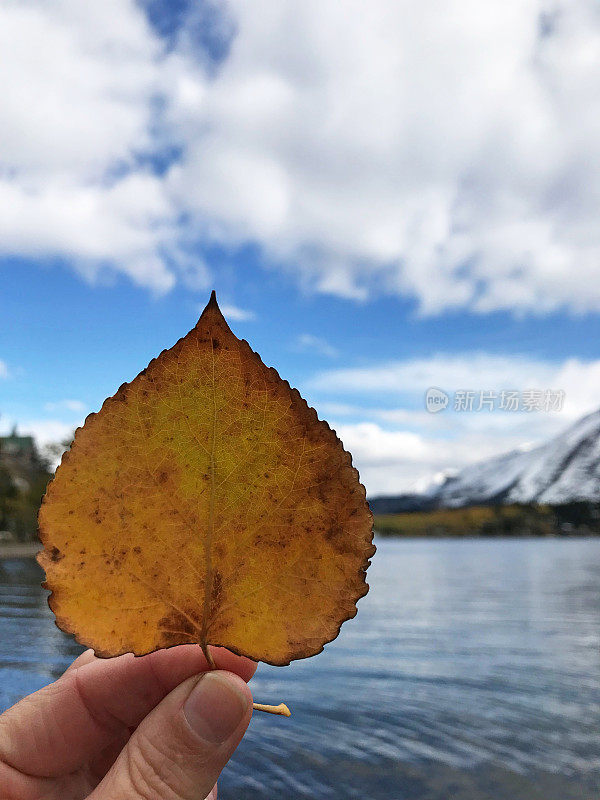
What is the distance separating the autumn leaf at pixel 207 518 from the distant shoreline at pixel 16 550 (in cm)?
6615

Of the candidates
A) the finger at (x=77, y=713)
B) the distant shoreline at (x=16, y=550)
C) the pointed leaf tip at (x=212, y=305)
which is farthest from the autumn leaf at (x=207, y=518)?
the distant shoreline at (x=16, y=550)

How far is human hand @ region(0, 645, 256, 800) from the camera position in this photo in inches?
73.7

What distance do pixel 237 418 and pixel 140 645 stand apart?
24.4 inches

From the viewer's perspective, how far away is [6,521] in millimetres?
72562

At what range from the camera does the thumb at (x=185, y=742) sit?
1.83m

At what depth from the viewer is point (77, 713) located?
7.92ft

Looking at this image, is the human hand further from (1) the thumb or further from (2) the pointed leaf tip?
(2) the pointed leaf tip

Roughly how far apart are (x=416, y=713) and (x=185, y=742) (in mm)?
11024

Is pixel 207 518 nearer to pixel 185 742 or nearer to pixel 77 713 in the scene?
pixel 185 742

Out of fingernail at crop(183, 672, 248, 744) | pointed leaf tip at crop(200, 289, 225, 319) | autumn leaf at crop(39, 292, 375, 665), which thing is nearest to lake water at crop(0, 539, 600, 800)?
fingernail at crop(183, 672, 248, 744)

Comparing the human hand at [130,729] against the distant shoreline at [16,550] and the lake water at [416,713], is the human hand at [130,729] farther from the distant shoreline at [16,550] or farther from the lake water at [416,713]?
the distant shoreline at [16,550]

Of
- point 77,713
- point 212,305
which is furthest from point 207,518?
point 77,713

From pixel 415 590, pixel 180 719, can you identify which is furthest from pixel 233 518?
pixel 415 590

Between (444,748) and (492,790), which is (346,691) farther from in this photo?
(492,790)
